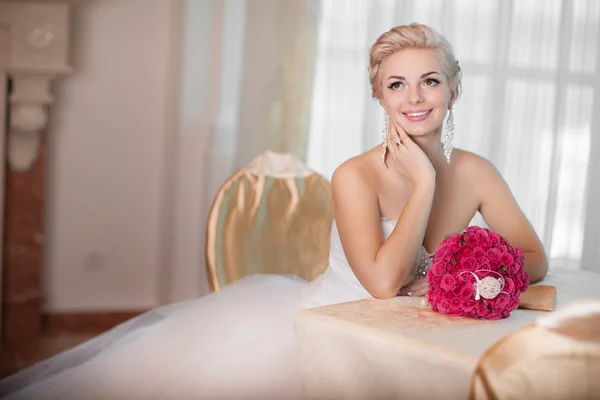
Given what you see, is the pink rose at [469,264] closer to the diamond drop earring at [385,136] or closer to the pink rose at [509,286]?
the pink rose at [509,286]

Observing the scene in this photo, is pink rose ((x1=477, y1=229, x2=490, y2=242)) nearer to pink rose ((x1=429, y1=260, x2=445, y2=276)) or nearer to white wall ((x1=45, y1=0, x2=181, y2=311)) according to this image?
pink rose ((x1=429, y1=260, x2=445, y2=276))

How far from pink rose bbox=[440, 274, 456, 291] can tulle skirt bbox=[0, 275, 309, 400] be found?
46cm

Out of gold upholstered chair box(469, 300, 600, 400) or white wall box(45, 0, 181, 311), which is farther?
white wall box(45, 0, 181, 311)

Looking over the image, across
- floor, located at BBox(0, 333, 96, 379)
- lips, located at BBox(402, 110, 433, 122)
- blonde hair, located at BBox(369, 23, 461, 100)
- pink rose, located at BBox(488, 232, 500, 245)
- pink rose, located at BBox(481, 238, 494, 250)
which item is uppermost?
blonde hair, located at BBox(369, 23, 461, 100)

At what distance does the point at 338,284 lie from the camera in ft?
7.61

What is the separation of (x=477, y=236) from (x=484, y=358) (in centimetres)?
44

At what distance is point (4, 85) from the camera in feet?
13.9

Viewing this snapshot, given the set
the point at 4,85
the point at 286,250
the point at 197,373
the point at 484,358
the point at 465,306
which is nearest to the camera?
the point at 484,358

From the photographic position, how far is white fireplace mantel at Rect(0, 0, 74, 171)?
Answer: 13.7 ft

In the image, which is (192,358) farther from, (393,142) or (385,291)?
(393,142)

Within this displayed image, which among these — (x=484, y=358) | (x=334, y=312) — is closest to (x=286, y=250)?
(x=334, y=312)

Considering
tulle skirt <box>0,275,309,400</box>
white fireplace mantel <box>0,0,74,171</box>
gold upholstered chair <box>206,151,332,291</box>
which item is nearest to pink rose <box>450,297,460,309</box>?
tulle skirt <box>0,275,309,400</box>

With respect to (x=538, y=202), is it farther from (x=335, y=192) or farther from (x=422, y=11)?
(x=335, y=192)

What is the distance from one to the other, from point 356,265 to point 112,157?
3.01 m
